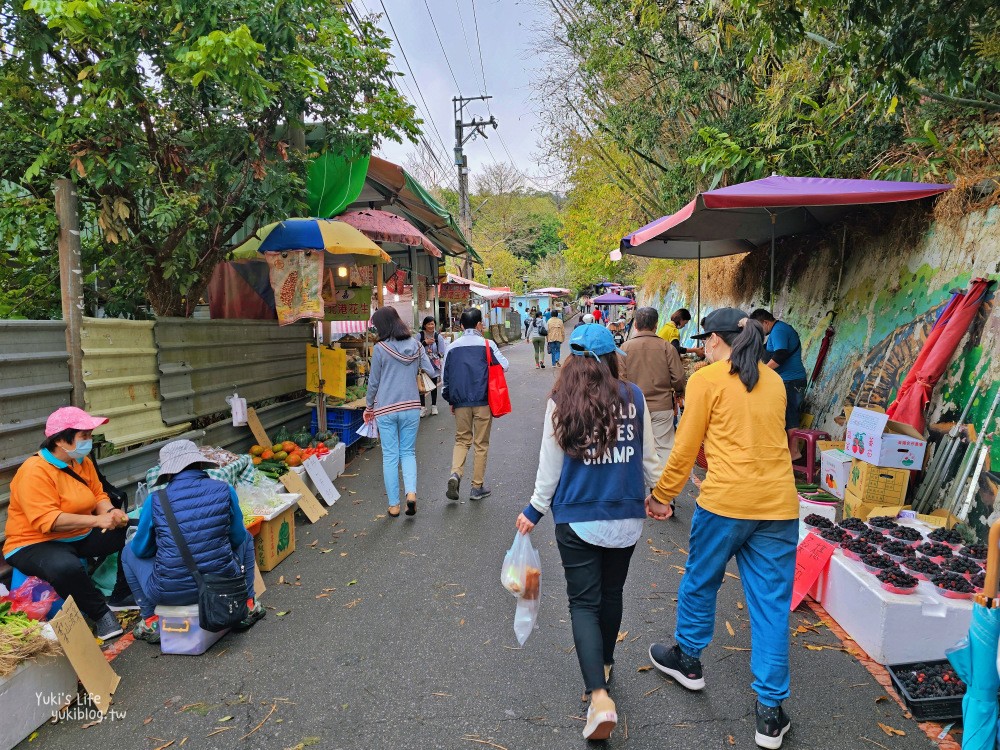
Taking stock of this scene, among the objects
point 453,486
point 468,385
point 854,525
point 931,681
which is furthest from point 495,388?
point 931,681

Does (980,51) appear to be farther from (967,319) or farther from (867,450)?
(867,450)

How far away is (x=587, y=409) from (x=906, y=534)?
2.83 metres

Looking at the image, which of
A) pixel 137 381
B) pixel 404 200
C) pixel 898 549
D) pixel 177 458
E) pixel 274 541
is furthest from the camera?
pixel 404 200

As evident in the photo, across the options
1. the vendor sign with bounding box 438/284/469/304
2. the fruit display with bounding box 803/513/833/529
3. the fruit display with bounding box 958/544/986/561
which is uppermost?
the vendor sign with bounding box 438/284/469/304

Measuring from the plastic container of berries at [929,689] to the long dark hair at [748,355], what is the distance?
174 cm

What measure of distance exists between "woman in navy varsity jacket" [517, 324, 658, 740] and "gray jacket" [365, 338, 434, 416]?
3.19 meters

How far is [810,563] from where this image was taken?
153 inches

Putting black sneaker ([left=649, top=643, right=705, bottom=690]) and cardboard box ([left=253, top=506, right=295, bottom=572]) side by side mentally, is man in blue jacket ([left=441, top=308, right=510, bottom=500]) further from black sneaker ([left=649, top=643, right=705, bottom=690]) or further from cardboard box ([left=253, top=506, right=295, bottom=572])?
black sneaker ([left=649, top=643, right=705, bottom=690])

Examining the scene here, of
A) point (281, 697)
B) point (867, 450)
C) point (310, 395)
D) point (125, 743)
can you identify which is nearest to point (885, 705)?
point (867, 450)

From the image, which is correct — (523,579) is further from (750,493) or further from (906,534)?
(906,534)

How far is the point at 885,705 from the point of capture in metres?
2.89

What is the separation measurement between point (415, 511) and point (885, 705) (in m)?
4.13

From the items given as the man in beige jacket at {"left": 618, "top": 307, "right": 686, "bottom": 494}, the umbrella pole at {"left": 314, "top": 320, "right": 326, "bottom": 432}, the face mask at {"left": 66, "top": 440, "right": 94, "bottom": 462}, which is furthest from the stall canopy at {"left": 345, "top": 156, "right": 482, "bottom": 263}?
the face mask at {"left": 66, "top": 440, "right": 94, "bottom": 462}

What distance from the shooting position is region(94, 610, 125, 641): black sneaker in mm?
3646
